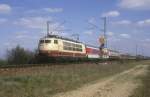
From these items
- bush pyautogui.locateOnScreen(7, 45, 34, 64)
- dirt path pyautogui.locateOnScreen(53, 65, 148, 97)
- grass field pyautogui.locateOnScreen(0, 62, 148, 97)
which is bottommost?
dirt path pyautogui.locateOnScreen(53, 65, 148, 97)

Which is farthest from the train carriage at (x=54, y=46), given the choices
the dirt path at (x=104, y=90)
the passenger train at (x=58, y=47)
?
the dirt path at (x=104, y=90)

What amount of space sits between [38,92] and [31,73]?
7.84 m

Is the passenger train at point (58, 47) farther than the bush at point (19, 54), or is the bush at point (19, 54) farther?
the bush at point (19, 54)

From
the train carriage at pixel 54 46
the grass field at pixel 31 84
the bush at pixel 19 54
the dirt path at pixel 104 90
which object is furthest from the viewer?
the bush at pixel 19 54

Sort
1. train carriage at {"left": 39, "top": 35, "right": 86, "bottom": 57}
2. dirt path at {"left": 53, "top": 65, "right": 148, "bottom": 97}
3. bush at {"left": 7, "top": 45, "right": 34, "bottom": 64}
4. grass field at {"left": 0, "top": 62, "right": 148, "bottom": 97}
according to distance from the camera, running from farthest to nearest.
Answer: bush at {"left": 7, "top": 45, "right": 34, "bottom": 64}, train carriage at {"left": 39, "top": 35, "right": 86, "bottom": 57}, dirt path at {"left": 53, "top": 65, "right": 148, "bottom": 97}, grass field at {"left": 0, "top": 62, "right": 148, "bottom": 97}

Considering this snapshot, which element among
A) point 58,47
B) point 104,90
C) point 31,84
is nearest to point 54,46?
point 58,47

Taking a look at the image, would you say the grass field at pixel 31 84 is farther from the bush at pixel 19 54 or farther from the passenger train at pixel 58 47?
the bush at pixel 19 54

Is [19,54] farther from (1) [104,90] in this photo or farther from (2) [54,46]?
(1) [104,90]

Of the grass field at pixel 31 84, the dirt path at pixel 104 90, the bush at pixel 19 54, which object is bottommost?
the dirt path at pixel 104 90

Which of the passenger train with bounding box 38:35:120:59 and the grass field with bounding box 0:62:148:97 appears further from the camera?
the passenger train with bounding box 38:35:120:59

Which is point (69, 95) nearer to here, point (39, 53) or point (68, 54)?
point (39, 53)

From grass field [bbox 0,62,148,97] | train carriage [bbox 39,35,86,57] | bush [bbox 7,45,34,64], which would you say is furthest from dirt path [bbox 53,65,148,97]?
bush [bbox 7,45,34,64]

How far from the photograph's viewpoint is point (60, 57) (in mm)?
46844

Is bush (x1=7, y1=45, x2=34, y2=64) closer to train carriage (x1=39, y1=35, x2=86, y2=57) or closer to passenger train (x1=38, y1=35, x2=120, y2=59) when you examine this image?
passenger train (x1=38, y1=35, x2=120, y2=59)
